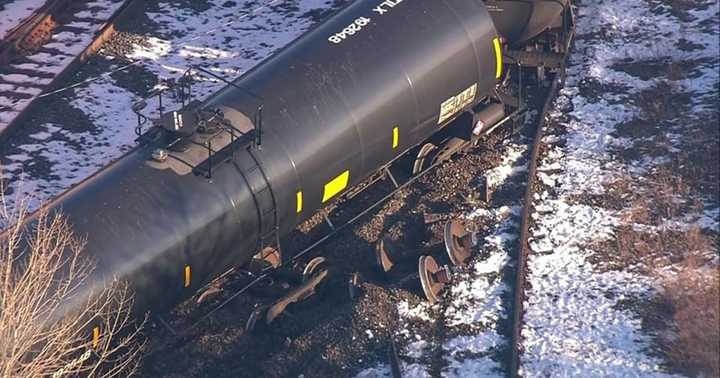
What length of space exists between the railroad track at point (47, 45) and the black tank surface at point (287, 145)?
7644mm

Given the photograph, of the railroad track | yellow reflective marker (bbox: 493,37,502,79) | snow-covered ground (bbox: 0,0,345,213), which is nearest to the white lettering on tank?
yellow reflective marker (bbox: 493,37,502,79)

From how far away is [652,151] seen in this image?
19656 millimetres

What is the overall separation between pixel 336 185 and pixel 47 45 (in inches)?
415

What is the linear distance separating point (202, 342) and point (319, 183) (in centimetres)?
307

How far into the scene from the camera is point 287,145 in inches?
623

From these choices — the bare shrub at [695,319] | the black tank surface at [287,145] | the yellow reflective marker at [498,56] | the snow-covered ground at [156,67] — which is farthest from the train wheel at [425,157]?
the snow-covered ground at [156,67]

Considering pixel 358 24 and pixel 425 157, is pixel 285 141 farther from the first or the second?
pixel 425 157

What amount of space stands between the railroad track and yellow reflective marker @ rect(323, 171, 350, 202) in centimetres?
820

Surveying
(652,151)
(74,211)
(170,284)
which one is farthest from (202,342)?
(652,151)

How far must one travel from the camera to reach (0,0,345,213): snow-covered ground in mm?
20625

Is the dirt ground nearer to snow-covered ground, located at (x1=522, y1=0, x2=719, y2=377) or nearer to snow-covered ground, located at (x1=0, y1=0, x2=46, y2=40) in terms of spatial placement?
snow-covered ground, located at (x1=522, y1=0, x2=719, y2=377)

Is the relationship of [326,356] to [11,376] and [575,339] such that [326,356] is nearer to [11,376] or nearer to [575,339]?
[575,339]

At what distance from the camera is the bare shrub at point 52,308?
12.2m

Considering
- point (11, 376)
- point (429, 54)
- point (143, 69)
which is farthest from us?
point (143, 69)
